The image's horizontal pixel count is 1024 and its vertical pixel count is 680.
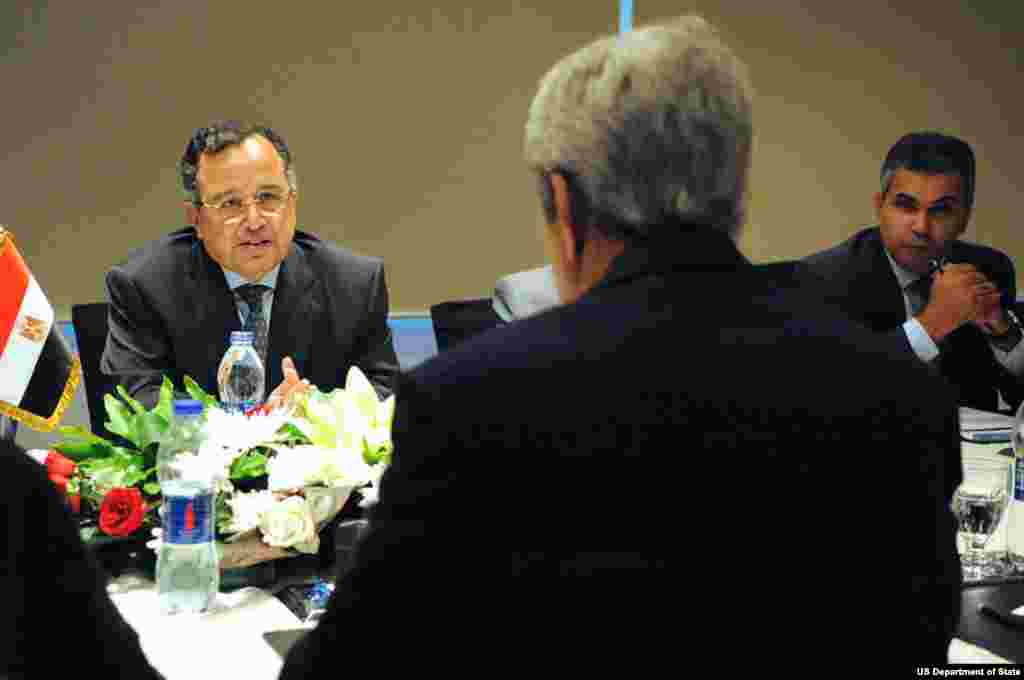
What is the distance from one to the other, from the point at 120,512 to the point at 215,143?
1389mm

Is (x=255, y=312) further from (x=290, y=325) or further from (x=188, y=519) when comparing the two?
(x=188, y=519)

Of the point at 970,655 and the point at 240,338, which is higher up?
the point at 240,338

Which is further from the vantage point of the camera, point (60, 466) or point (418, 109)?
point (418, 109)

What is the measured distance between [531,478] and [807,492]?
251 millimetres

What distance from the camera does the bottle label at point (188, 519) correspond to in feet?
5.95

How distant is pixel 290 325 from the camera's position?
325cm

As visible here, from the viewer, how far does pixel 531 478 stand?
3.41 ft

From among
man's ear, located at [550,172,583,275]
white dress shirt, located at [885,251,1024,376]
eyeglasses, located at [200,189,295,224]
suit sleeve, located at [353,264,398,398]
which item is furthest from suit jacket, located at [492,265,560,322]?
man's ear, located at [550,172,583,275]

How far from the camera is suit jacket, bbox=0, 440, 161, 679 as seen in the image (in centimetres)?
112

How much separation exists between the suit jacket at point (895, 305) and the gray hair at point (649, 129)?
108 inches

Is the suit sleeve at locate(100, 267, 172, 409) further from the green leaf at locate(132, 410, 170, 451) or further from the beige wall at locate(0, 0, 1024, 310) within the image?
the beige wall at locate(0, 0, 1024, 310)

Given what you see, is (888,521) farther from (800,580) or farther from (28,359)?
(28,359)

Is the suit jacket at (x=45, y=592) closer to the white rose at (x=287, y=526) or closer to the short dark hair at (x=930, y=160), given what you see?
the white rose at (x=287, y=526)

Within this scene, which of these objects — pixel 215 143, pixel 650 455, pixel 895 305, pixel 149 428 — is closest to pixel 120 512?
pixel 149 428
